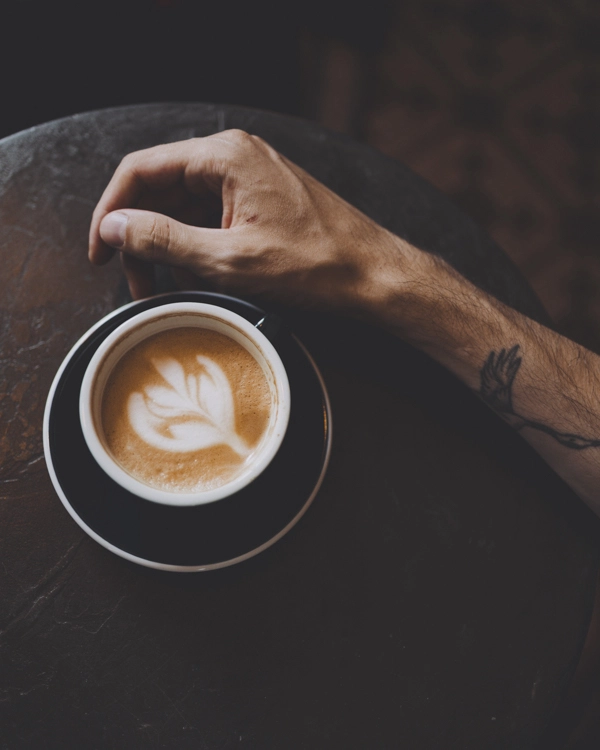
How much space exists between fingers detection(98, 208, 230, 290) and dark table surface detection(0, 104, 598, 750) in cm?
12

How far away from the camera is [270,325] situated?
2.33ft

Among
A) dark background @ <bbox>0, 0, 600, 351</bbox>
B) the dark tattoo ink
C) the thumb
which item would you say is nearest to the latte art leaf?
the thumb

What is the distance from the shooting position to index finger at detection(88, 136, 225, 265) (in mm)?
769

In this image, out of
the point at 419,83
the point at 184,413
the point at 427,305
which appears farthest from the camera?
the point at 419,83

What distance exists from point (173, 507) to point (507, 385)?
0.53m

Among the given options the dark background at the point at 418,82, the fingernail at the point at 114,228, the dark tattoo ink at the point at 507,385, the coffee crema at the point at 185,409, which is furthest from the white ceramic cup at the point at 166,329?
the dark background at the point at 418,82

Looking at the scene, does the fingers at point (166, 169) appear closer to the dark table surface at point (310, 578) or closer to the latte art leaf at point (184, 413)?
the dark table surface at point (310, 578)

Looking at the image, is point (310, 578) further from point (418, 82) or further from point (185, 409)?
point (418, 82)

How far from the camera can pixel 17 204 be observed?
84 centimetres

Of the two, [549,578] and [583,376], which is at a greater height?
[583,376]

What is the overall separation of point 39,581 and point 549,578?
733 millimetres

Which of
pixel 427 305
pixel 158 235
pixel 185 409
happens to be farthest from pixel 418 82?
pixel 185 409

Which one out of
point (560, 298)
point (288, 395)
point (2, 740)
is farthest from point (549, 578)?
point (560, 298)

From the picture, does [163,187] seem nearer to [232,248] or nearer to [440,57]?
[232,248]
